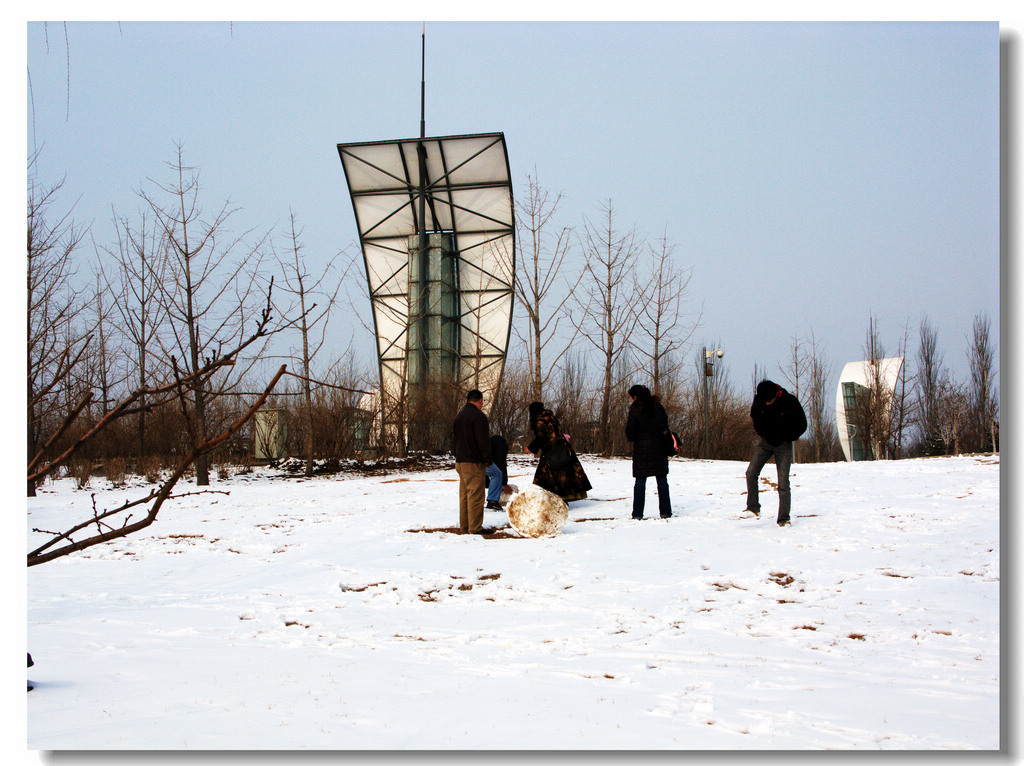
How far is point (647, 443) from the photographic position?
29.7 ft

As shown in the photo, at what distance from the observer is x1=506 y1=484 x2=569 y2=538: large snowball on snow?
8.42 m

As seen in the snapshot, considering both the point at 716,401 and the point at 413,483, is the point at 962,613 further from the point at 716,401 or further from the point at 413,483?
Answer: the point at 716,401

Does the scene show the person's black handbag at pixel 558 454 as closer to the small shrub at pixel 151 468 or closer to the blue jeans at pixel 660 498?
the blue jeans at pixel 660 498

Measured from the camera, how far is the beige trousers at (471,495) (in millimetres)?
8680

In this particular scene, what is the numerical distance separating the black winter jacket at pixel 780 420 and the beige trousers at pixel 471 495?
10.8 ft

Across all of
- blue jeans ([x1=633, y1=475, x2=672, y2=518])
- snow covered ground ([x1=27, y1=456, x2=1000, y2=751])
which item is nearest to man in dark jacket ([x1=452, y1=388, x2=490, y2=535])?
snow covered ground ([x1=27, y1=456, x2=1000, y2=751])

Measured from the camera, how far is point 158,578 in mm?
6742

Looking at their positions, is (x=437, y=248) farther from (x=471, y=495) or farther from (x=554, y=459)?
(x=471, y=495)

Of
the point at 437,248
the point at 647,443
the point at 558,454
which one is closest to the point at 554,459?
the point at 558,454

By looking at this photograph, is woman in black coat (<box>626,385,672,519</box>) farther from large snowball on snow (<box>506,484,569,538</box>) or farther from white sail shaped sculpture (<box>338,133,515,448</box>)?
white sail shaped sculpture (<box>338,133,515,448</box>)

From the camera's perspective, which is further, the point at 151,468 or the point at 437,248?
the point at 437,248

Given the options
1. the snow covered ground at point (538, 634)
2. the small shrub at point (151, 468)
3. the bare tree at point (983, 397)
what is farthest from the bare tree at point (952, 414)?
the small shrub at point (151, 468)

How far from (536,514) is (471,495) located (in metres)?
0.87
